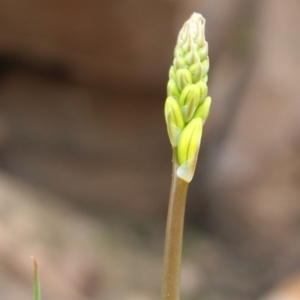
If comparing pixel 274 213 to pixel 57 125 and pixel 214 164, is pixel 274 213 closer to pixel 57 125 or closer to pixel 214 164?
pixel 214 164

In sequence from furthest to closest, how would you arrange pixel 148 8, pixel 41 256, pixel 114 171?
1. pixel 114 171
2. pixel 148 8
3. pixel 41 256

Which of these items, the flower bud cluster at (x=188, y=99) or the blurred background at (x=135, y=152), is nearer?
the flower bud cluster at (x=188, y=99)

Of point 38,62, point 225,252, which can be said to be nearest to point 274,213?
point 225,252

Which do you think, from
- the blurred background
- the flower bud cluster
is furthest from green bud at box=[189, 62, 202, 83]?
the blurred background

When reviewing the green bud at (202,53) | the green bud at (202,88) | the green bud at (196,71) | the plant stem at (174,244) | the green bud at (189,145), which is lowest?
the plant stem at (174,244)

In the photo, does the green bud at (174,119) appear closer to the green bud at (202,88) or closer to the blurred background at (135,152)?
the green bud at (202,88)

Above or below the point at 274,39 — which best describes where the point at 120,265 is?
below

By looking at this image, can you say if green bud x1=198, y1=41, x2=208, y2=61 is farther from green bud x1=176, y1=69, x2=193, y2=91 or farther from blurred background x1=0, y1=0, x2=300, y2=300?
blurred background x1=0, y1=0, x2=300, y2=300

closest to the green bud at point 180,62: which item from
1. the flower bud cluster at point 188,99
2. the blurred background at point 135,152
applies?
the flower bud cluster at point 188,99
